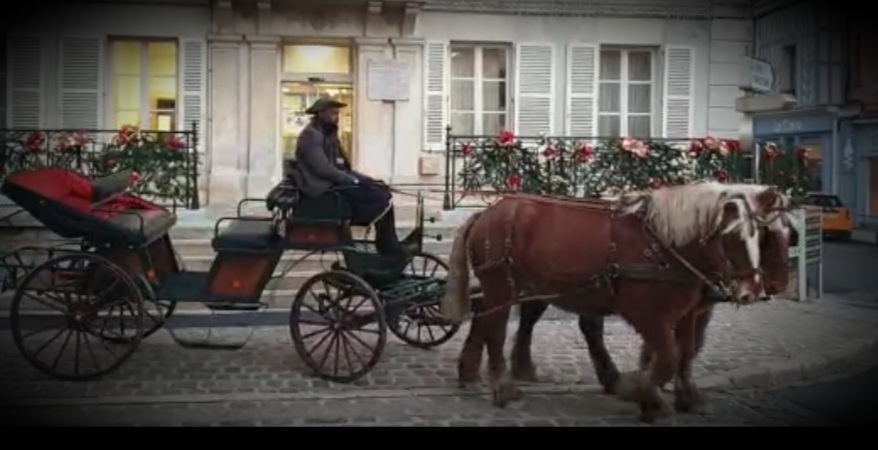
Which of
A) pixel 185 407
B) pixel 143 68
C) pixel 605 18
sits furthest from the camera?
pixel 143 68

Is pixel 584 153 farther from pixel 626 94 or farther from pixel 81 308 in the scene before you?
pixel 81 308

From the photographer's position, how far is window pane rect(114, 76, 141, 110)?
11.4 m

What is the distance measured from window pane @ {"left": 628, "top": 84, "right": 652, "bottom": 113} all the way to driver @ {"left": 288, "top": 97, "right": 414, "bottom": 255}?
590 centimetres

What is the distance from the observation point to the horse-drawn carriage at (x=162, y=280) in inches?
241

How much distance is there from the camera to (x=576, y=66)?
11.7m

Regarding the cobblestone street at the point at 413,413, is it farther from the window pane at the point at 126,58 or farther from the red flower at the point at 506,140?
the window pane at the point at 126,58

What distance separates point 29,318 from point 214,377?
161cm

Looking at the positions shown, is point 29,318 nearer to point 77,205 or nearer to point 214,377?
point 77,205

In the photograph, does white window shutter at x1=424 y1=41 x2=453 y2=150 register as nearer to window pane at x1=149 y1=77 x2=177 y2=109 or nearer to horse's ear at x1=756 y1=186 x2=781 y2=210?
window pane at x1=149 y1=77 x2=177 y2=109

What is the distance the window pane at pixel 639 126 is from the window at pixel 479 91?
5.19 ft

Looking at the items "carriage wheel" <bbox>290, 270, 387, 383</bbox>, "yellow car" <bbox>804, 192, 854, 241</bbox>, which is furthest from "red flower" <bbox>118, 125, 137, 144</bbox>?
"yellow car" <bbox>804, 192, 854, 241</bbox>

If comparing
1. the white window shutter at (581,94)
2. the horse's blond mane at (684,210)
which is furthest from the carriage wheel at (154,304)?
the white window shutter at (581,94)

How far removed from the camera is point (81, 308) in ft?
20.3

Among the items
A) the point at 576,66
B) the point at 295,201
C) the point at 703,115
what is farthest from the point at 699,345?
the point at 576,66
